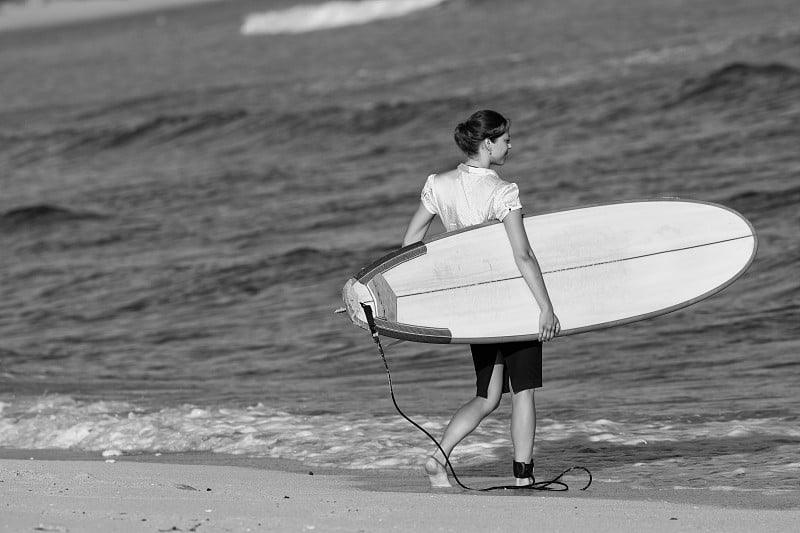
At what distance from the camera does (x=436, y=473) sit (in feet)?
15.8

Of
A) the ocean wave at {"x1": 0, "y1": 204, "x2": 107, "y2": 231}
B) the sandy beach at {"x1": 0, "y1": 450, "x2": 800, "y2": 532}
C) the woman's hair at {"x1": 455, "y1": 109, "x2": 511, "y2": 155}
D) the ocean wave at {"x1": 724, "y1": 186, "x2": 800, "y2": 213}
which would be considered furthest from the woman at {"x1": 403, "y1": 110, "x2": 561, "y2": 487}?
the ocean wave at {"x1": 0, "y1": 204, "x2": 107, "y2": 231}

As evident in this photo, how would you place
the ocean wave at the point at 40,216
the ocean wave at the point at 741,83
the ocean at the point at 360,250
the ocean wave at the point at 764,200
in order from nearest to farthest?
the ocean at the point at 360,250 → the ocean wave at the point at 764,200 → the ocean wave at the point at 40,216 → the ocean wave at the point at 741,83

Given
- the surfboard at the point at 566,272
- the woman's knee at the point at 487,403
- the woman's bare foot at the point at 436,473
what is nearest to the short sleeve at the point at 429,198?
the surfboard at the point at 566,272

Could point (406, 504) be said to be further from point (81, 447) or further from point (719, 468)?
point (81, 447)

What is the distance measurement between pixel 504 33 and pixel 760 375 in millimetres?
28101

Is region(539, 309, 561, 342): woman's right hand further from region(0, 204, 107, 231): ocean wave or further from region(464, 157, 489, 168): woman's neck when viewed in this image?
region(0, 204, 107, 231): ocean wave

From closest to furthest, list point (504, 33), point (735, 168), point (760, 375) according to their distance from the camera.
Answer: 1. point (760, 375)
2. point (735, 168)
3. point (504, 33)

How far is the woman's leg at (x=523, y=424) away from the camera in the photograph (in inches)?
183

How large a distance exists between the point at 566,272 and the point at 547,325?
0.56 m

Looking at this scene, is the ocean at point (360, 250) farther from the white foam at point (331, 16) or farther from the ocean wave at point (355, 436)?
the white foam at point (331, 16)

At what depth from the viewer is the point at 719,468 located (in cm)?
519

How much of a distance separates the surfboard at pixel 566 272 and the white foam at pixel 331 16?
51999mm

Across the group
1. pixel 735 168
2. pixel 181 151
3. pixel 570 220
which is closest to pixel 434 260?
pixel 570 220

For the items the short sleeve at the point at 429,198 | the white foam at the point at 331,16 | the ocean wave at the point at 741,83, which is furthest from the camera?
the white foam at the point at 331,16
